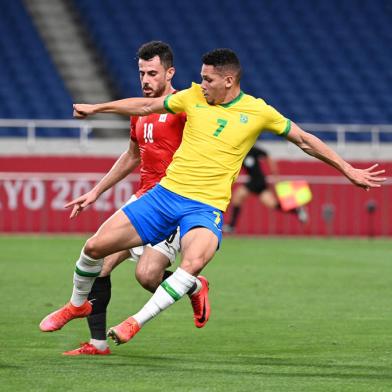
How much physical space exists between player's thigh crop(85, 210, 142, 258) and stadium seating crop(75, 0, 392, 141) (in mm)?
18578

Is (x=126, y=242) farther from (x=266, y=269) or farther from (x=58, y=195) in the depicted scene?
(x=58, y=195)

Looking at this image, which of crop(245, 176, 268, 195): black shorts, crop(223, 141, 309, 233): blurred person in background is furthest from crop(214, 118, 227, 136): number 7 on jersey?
crop(245, 176, 268, 195): black shorts

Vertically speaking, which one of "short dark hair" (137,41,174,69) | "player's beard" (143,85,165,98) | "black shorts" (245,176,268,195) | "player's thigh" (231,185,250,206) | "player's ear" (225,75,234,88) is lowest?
"player's thigh" (231,185,250,206)

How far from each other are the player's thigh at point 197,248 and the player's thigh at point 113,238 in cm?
36

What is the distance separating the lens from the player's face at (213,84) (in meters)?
8.14

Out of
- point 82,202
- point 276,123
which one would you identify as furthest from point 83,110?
point 276,123

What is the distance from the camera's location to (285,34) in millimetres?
28922

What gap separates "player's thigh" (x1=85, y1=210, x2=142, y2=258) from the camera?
8.00m

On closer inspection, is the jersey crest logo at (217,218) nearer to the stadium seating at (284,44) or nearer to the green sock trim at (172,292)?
the green sock trim at (172,292)

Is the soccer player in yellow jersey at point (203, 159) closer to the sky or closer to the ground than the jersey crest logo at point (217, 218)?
closer to the sky

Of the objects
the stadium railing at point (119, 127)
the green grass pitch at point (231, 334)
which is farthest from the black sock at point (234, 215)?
the green grass pitch at point (231, 334)

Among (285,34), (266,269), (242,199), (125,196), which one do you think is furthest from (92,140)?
(266,269)

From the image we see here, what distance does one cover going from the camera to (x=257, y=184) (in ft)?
75.7

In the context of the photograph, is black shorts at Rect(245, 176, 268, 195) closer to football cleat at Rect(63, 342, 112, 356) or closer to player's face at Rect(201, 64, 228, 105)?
football cleat at Rect(63, 342, 112, 356)
